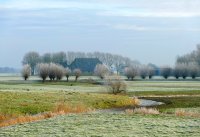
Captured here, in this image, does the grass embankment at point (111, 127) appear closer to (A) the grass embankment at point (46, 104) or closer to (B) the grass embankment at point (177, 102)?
(A) the grass embankment at point (46, 104)

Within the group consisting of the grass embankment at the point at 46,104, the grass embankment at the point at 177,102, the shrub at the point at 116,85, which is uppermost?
the shrub at the point at 116,85

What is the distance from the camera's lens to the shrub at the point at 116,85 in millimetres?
86562

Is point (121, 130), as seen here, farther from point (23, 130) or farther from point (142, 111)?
point (142, 111)

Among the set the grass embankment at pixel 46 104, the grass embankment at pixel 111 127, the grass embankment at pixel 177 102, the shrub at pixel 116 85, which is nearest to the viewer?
the grass embankment at pixel 111 127

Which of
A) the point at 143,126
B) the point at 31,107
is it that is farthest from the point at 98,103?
the point at 143,126

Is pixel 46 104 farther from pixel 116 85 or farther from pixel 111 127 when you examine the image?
pixel 116 85

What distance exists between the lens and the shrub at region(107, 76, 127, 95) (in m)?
86.6

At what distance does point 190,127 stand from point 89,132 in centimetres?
596

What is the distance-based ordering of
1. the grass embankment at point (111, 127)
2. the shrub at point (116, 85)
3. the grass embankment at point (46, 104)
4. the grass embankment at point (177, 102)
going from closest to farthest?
the grass embankment at point (111, 127)
the grass embankment at point (46, 104)
the grass embankment at point (177, 102)
the shrub at point (116, 85)

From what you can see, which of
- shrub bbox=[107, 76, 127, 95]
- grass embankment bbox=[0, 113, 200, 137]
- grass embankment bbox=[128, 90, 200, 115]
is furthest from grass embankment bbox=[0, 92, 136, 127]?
shrub bbox=[107, 76, 127, 95]

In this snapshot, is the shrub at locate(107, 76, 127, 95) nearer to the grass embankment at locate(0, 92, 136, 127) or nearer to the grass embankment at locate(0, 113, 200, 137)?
the grass embankment at locate(0, 92, 136, 127)

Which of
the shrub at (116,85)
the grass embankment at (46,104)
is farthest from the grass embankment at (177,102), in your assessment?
the grass embankment at (46,104)

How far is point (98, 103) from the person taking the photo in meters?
58.9

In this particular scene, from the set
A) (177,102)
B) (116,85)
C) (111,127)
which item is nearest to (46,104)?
(177,102)
